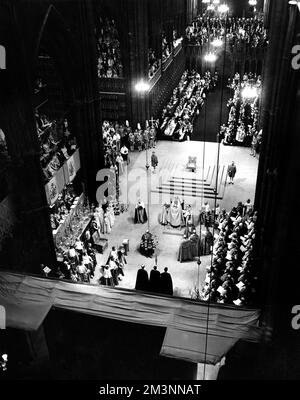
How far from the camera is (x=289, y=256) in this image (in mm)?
8055

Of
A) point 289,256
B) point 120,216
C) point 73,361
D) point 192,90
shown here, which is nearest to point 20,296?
point 73,361

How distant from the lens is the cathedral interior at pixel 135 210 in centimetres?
880

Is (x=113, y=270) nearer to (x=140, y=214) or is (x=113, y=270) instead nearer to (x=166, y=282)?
(x=166, y=282)

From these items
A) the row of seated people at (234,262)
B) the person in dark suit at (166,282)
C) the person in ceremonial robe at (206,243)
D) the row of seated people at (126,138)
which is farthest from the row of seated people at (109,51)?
the person in dark suit at (166,282)

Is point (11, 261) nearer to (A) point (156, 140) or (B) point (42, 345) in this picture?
(B) point (42, 345)

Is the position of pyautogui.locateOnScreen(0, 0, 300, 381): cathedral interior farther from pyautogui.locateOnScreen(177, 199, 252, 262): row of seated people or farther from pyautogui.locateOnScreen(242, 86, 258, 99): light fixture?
pyautogui.locateOnScreen(242, 86, 258, 99): light fixture

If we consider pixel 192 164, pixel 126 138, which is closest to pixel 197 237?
pixel 192 164

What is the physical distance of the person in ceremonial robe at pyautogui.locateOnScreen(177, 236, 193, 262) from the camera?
579 inches

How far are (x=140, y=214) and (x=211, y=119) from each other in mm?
12794

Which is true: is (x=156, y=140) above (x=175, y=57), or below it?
below

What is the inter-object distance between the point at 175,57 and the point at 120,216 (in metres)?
16.5

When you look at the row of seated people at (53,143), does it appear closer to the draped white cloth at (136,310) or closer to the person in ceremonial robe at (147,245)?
the person in ceremonial robe at (147,245)

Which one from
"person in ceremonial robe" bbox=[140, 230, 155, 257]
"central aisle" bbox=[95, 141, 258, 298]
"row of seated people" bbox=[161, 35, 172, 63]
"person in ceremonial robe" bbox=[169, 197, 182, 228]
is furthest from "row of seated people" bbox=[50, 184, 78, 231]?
"row of seated people" bbox=[161, 35, 172, 63]

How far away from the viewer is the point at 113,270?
1387 cm
